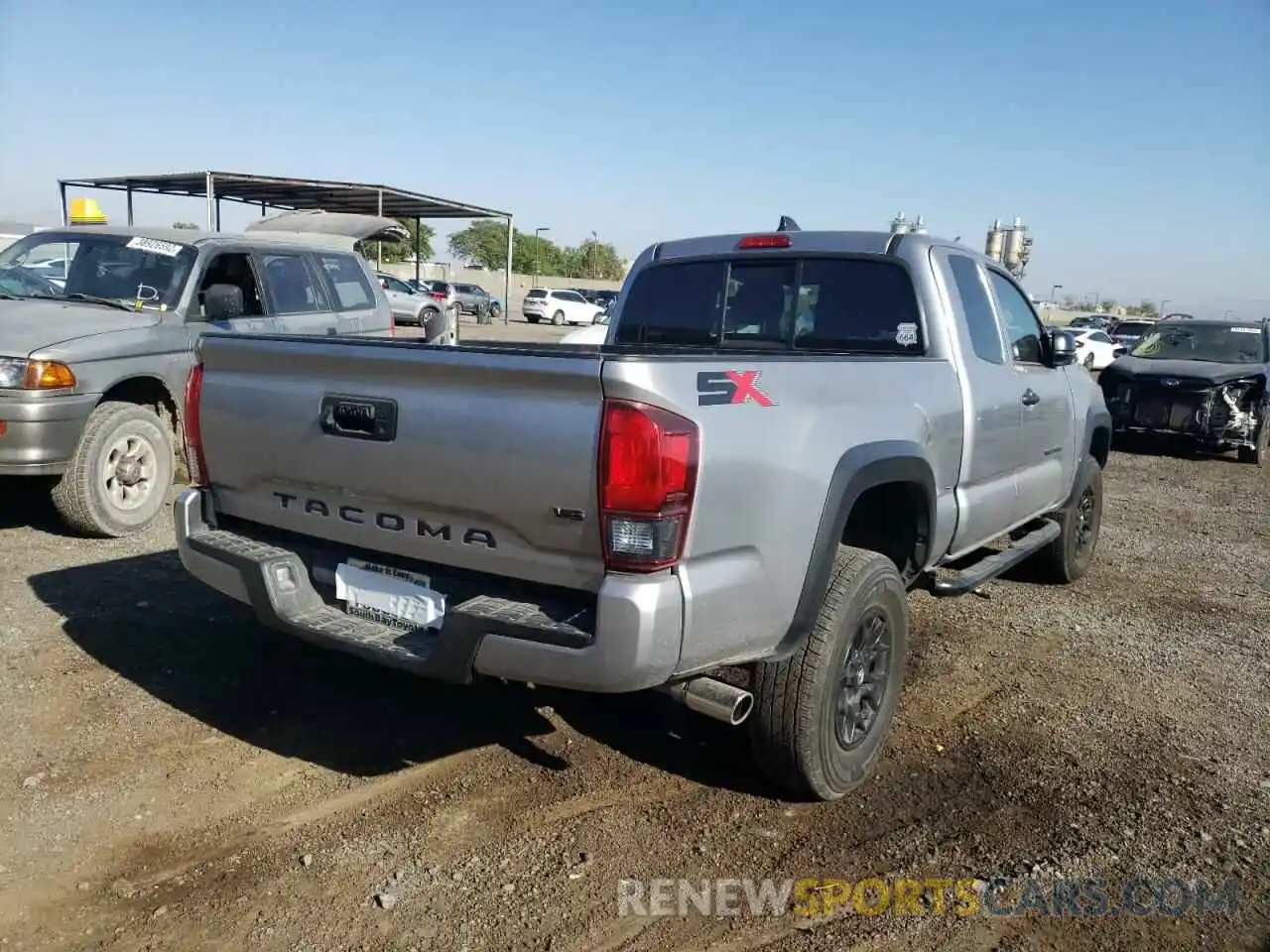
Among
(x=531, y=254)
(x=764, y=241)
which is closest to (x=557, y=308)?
(x=764, y=241)

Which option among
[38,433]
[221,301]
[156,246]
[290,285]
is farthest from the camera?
[290,285]

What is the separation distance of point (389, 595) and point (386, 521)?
25cm

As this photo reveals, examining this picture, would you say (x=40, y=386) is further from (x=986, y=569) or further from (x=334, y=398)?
(x=986, y=569)

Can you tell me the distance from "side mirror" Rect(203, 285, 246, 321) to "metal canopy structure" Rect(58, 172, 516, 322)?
55.6 ft

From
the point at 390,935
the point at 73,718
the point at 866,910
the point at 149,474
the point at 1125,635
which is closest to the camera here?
the point at 390,935

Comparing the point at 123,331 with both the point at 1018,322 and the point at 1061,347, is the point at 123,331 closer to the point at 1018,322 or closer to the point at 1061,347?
the point at 1018,322

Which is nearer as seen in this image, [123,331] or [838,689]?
[838,689]

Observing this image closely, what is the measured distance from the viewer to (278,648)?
15.1ft

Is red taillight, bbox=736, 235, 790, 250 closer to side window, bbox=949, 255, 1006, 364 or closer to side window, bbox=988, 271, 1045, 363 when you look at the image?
side window, bbox=949, 255, 1006, 364

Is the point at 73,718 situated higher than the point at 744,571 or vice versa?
the point at 744,571

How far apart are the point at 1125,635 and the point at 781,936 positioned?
353 cm

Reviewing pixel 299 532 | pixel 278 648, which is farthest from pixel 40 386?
pixel 299 532

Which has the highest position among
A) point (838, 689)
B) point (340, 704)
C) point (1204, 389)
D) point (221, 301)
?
point (221, 301)

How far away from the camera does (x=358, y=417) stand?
3.09 metres
